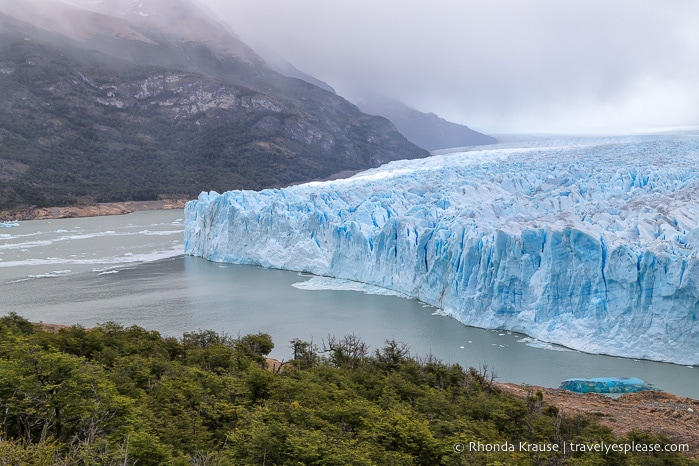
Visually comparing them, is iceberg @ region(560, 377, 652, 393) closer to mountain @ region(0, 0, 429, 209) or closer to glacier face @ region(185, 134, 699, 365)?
glacier face @ region(185, 134, 699, 365)

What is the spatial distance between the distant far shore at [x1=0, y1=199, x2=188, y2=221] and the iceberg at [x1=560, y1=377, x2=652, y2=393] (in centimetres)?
3706

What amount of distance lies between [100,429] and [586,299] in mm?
9547

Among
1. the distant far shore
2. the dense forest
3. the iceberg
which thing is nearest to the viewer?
the dense forest

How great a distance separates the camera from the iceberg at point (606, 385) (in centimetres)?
936

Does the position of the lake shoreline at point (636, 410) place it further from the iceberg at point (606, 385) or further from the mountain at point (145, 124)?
the mountain at point (145, 124)

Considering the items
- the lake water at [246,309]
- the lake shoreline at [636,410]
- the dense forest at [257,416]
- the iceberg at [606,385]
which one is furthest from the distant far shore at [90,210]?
the iceberg at [606,385]

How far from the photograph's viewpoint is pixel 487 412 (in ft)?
23.6

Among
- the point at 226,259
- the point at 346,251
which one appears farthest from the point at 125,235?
the point at 346,251

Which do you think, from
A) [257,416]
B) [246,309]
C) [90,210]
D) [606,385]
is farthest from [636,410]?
[90,210]

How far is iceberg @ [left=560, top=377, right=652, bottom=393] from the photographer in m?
9.36

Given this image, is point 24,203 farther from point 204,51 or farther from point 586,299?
point 204,51

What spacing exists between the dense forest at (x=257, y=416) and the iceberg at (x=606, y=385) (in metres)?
1.65

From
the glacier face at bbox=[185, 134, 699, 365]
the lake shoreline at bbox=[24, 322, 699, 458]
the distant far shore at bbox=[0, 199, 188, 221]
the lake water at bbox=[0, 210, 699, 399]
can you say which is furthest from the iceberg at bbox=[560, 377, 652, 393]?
the distant far shore at bbox=[0, 199, 188, 221]

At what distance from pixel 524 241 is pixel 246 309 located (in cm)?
707
